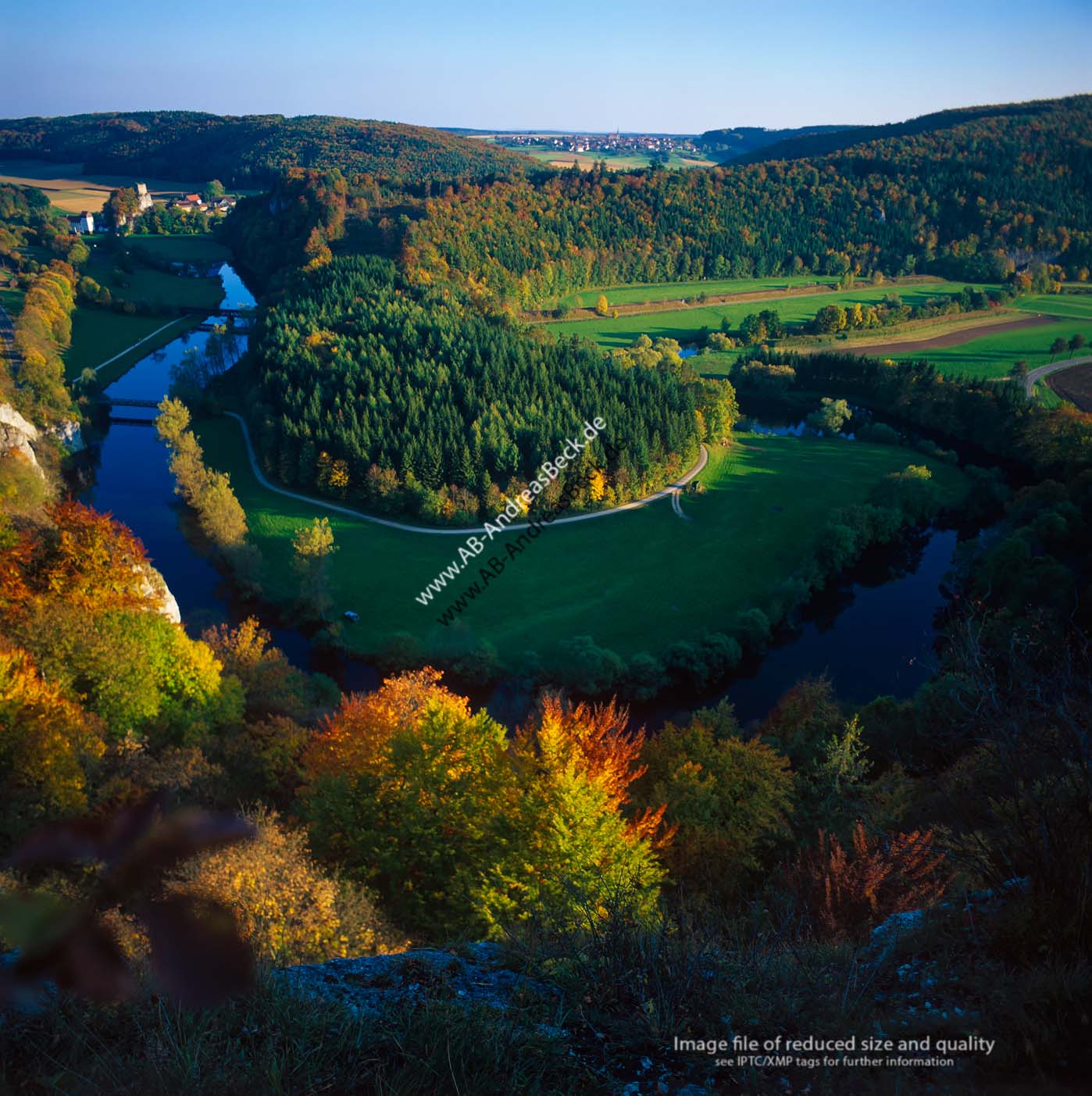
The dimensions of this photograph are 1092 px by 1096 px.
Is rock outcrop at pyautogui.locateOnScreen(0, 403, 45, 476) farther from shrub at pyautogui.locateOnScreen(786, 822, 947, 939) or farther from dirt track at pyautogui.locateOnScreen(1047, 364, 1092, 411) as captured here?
dirt track at pyautogui.locateOnScreen(1047, 364, 1092, 411)

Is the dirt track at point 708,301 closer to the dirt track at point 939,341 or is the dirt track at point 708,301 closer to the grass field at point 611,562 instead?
the dirt track at point 939,341

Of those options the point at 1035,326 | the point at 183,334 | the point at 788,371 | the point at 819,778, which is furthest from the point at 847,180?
the point at 819,778

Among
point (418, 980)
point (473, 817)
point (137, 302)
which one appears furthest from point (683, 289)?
point (418, 980)

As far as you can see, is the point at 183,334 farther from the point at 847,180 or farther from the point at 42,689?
the point at 847,180

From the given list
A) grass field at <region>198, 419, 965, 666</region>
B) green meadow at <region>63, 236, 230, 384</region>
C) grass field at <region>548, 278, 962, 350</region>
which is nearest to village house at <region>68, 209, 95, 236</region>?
green meadow at <region>63, 236, 230, 384</region>

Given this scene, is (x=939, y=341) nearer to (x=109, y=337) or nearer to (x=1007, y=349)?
(x=1007, y=349)

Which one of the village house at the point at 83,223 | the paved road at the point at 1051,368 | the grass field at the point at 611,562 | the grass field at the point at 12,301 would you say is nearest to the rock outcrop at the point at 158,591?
the grass field at the point at 611,562
